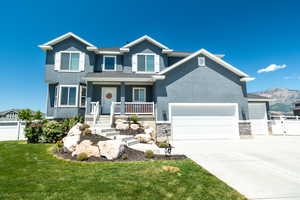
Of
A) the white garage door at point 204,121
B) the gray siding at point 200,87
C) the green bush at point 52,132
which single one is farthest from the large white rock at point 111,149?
the white garage door at point 204,121

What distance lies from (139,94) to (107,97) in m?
2.89

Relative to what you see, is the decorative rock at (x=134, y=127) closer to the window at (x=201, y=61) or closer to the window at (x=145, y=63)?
the window at (x=145, y=63)

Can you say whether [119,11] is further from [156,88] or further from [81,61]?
[156,88]

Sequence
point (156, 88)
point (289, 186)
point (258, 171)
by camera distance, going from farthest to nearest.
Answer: point (156, 88) → point (258, 171) → point (289, 186)

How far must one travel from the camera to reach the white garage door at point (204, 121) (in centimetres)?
1107

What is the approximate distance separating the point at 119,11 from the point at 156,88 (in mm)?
8178

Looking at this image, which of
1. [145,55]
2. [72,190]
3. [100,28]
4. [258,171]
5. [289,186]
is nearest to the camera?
[72,190]

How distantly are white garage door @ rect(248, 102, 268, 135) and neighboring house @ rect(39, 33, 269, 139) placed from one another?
3466 mm

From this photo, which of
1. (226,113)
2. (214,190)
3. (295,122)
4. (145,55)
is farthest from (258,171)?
(295,122)

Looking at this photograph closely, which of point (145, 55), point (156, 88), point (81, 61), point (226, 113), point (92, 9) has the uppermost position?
point (92, 9)

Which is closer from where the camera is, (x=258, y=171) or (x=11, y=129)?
(x=258, y=171)

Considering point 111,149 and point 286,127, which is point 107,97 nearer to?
point 111,149

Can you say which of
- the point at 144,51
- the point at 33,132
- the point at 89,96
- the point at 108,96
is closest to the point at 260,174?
the point at 89,96

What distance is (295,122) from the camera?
44.8 feet
